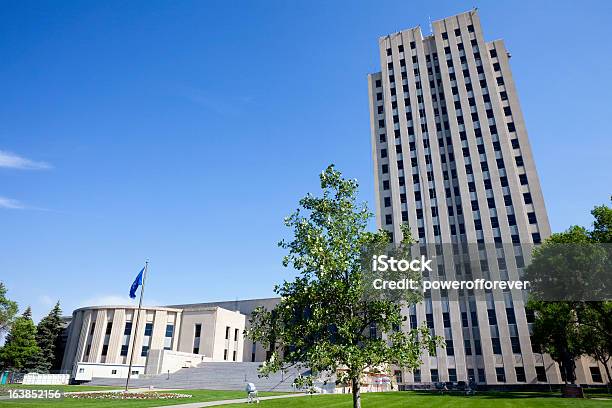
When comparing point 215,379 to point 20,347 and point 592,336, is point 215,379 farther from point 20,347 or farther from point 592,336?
point 592,336

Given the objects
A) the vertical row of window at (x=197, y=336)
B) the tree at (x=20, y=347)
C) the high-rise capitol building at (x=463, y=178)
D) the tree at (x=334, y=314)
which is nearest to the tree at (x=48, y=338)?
the tree at (x=20, y=347)

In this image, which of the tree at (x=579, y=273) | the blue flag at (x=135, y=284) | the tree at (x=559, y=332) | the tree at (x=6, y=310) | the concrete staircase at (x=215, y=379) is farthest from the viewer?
the tree at (x=6, y=310)

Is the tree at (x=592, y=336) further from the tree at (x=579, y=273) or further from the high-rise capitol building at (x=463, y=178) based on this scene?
the high-rise capitol building at (x=463, y=178)

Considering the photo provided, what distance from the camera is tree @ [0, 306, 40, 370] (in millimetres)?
60484

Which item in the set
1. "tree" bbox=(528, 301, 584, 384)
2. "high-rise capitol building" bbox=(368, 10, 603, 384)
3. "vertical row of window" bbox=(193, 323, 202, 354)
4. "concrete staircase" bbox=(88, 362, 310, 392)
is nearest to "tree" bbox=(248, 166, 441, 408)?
"concrete staircase" bbox=(88, 362, 310, 392)

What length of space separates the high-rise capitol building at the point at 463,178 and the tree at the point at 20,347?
198 ft

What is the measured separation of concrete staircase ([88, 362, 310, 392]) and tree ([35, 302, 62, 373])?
27.3 m

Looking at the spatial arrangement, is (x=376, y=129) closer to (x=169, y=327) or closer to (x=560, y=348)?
(x=560, y=348)

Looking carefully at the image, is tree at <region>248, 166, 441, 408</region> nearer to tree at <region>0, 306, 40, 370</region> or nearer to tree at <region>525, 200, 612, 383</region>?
tree at <region>525, 200, 612, 383</region>

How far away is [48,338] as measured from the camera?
68000 mm

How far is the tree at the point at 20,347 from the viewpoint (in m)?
60.5

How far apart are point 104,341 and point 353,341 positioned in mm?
64564

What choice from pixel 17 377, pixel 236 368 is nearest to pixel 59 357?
pixel 17 377

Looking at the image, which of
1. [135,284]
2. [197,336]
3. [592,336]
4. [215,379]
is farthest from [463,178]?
[135,284]
